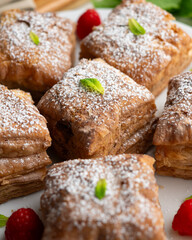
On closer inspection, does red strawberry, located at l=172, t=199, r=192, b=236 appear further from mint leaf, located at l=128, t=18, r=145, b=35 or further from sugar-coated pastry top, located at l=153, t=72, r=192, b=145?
mint leaf, located at l=128, t=18, r=145, b=35

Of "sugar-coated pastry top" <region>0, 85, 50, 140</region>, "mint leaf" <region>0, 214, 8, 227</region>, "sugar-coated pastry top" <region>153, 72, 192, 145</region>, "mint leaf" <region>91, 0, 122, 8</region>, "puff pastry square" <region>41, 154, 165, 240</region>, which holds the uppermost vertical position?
"mint leaf" <region>91, 0, 122, 8</region>

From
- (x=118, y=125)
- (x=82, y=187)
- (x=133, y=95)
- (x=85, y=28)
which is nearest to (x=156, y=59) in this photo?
(x=133, y=95)

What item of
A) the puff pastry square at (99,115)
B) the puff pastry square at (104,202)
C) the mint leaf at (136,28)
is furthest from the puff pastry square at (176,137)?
the mint leaf at (136,28)

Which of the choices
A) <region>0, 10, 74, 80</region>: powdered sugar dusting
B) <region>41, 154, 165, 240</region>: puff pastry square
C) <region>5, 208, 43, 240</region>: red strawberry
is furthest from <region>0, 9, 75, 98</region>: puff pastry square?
<region>5, 208, 43, 240</region>: red strawberry

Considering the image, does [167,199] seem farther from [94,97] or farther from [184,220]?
[94,97]

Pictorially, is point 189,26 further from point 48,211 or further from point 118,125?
point 48,211
